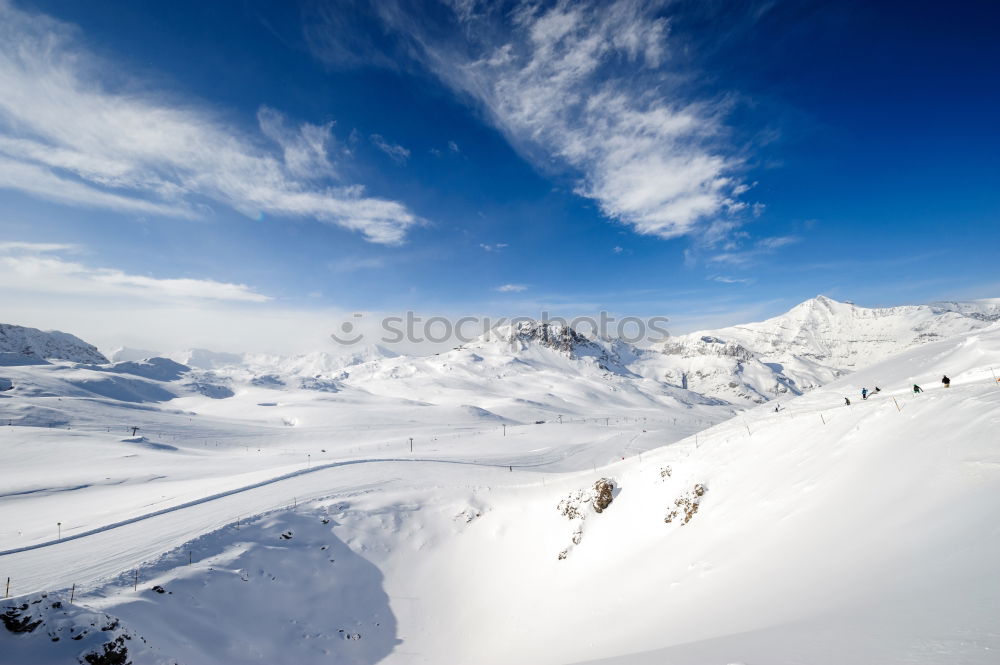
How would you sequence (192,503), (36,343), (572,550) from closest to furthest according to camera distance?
1. (572,550)
2. (192,503)
3. (36,343)

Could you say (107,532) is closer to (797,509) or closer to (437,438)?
(797,509)

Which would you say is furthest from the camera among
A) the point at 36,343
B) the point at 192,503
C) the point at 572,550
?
the point at 36,343

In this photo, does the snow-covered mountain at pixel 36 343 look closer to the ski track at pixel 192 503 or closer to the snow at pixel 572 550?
the snow at pixel 572 550

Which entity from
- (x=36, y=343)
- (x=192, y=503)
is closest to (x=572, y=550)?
(x=192, y=503)

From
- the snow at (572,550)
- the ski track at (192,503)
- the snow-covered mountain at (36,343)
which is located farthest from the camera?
the snow-covered mountain at (36,343)

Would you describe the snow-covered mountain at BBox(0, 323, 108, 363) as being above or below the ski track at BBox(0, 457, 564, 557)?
above

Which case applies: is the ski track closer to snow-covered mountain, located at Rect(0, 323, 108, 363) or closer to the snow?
the snow

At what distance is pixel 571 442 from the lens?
86.0 metres

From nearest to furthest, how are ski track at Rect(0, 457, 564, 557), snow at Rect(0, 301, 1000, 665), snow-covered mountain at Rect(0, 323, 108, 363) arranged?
snow at Rect(0, 301, 1000, 665) → ski track at Rect(0, 457, 564, 557) → snow-covered mountain at Rect(0, 323, 108, 363)

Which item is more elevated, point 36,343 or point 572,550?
point 36,343

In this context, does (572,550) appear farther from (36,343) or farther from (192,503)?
(36,343)

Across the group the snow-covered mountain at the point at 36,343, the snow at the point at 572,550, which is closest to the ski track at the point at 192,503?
the snow at the point at 572,550

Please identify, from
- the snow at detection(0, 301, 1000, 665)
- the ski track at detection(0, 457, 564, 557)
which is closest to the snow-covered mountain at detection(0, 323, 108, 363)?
the snow at detection(0, 301, 1000, 665)

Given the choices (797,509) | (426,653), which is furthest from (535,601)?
(797,509)
